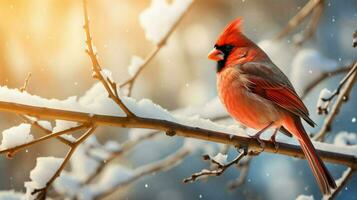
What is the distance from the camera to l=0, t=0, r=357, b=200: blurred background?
375cm

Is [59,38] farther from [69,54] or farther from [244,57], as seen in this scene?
[244,57]

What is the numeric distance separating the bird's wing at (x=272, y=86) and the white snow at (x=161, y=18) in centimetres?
28

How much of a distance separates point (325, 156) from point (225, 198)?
2702 mm

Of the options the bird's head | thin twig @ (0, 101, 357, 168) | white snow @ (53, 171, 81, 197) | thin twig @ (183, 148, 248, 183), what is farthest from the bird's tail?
white snow @ (53, 171, 81, 197)

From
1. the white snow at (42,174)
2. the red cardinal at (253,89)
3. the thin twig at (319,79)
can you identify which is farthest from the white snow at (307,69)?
the white snow at (42,174)

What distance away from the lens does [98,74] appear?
52.1 inches

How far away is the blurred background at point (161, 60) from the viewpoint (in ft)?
12.3

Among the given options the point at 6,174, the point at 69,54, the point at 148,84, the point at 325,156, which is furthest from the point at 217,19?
the point at 325,156

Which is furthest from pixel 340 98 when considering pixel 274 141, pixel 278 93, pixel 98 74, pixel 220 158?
pixel 98 74

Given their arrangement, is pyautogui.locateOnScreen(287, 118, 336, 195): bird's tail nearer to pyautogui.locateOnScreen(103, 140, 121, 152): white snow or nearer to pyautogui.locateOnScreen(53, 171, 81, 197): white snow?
pyautogui.locateOnScreen(103, 140, 121, 152): white snow

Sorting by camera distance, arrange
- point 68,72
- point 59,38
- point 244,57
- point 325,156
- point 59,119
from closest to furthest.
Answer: point 59,119, point 325,156, point 244,57, point 59,38, point 68,72

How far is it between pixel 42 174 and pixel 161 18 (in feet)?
3.16

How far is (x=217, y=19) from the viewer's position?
4.10 m

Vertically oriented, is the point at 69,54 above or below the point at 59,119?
below
